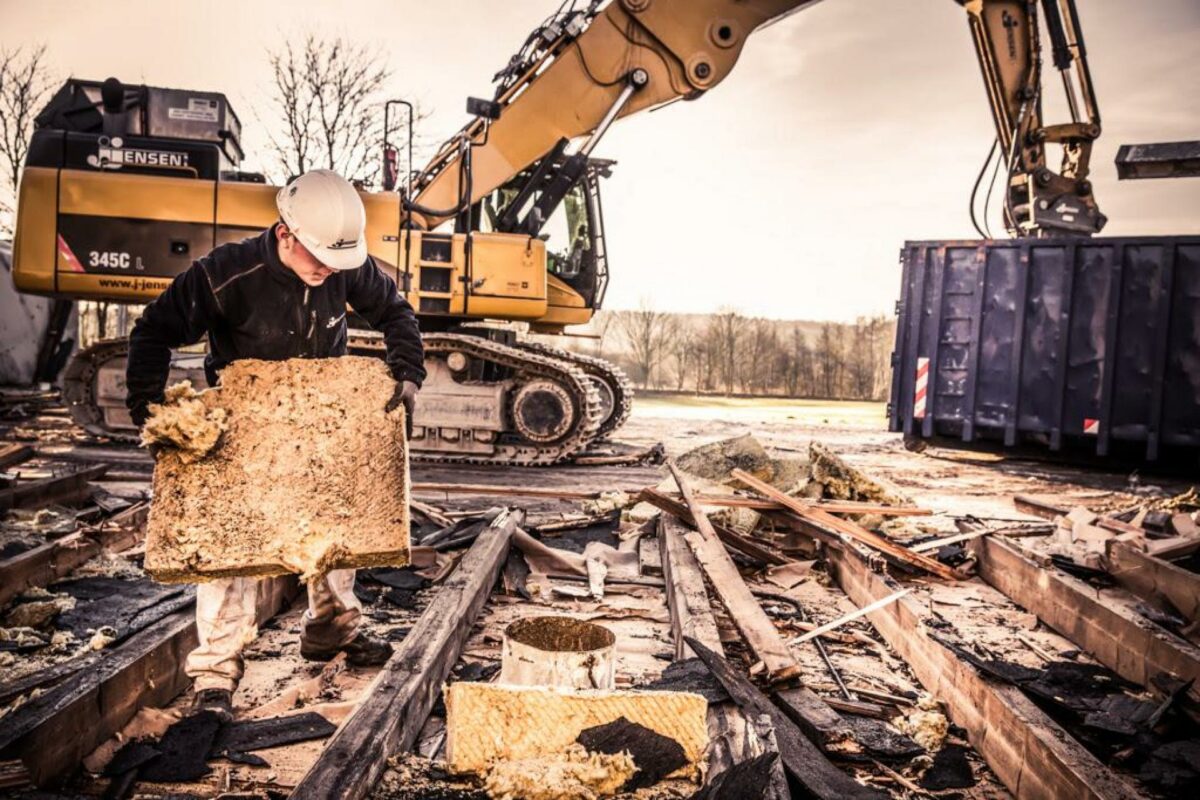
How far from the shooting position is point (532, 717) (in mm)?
2736

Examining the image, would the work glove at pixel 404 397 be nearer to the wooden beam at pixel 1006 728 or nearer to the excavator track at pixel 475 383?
the wooden beam at pixel 1006 728

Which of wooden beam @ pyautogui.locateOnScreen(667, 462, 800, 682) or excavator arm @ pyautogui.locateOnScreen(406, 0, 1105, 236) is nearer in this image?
wooden beam @ pyautogui.locateOnScreen(667, 462, 800, 682)

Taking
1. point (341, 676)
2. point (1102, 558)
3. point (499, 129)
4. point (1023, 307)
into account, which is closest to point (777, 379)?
point (1023, 307)

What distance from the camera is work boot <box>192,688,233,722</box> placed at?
3377 millimetres

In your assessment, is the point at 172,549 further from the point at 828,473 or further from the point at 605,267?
the point at 605,267

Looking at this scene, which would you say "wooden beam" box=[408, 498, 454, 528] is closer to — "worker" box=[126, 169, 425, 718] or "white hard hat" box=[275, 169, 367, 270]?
"worker" box=[126, 169, 425, 718]

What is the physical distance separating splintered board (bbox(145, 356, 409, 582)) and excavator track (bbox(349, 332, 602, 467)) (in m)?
6.75

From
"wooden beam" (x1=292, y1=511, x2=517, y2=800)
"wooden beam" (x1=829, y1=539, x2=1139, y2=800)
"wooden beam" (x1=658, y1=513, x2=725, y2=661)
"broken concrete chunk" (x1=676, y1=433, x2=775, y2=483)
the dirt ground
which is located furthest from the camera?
the dirt ground

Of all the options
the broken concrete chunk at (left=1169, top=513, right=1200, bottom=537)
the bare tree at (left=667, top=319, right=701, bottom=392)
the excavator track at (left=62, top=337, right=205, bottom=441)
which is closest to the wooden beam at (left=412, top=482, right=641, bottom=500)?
the excavator track at (left=62, top=337, right=205, bottom=441)

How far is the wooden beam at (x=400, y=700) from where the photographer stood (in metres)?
2.41

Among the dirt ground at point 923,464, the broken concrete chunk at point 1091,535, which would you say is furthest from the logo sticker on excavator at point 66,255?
the broken concrete chunk at point 1091,535

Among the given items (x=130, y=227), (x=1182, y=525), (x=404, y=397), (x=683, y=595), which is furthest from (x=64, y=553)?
(x=1182, y=525)

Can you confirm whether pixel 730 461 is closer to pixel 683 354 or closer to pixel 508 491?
pixel 508 491

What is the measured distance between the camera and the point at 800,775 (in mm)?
2840
